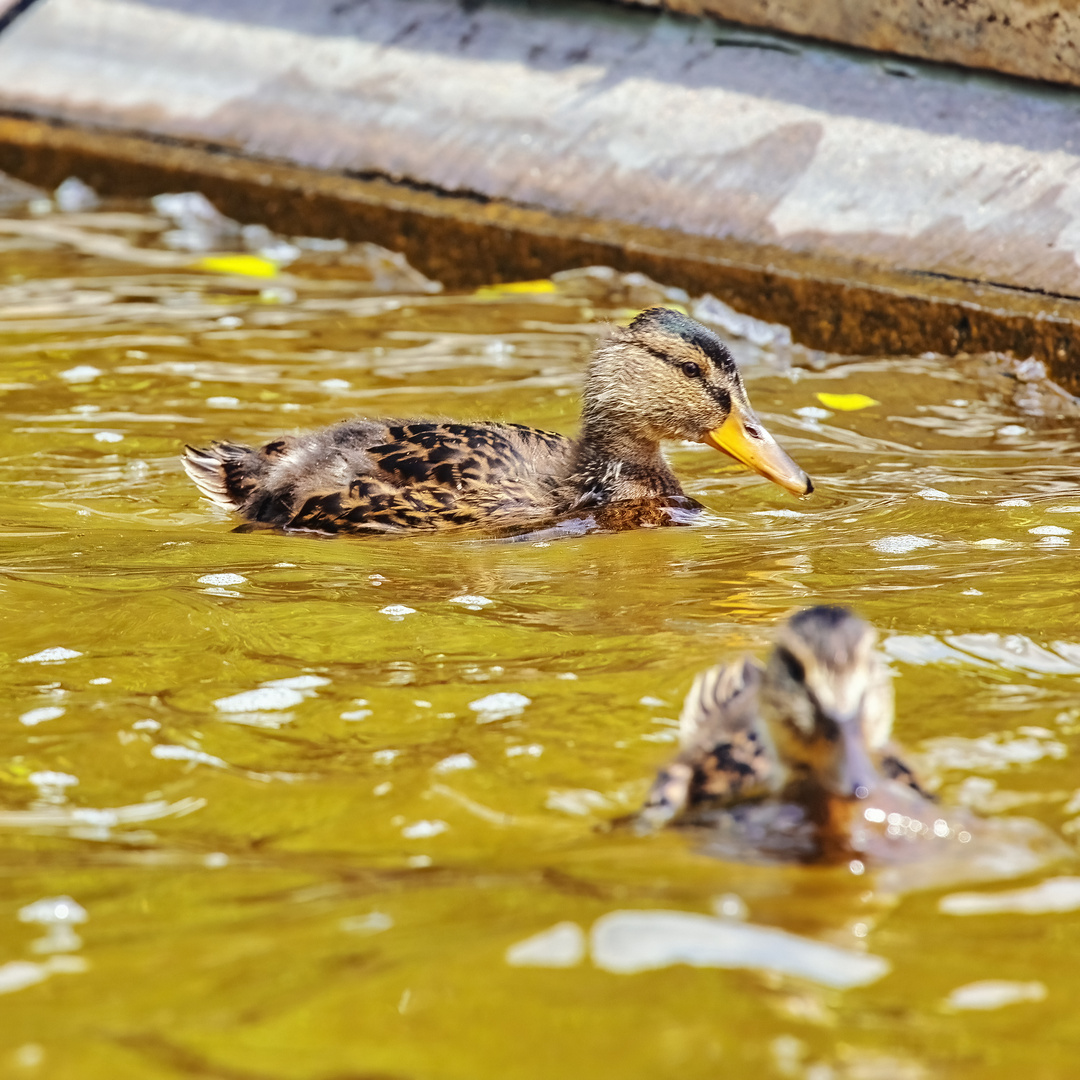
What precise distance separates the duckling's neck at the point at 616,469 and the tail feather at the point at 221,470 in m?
1.32

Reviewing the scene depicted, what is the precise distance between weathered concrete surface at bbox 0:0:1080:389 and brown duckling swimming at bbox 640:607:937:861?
4.65 meters

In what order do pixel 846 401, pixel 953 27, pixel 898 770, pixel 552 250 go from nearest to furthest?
1. pixel 898 770
2. pixel 846 401
3. pixel 953 27
4. pixel 552 250

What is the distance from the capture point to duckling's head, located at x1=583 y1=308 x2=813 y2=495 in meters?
6.75

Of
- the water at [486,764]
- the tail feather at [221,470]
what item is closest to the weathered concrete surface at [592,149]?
the water at [486,764]

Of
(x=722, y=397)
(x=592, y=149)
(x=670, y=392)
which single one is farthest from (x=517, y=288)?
(x=722, y=397)

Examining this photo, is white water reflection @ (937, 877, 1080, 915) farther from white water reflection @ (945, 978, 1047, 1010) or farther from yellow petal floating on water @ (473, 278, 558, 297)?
yellow petal floating on water @ (473, 278, 558, 297)

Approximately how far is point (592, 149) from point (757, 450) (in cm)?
365

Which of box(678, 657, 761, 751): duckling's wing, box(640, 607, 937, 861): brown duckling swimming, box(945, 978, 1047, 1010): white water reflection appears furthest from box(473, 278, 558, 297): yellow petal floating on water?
box(945, 978, 1047, 1010): white water reflection

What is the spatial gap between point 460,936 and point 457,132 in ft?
25.3

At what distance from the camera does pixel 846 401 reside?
26.1ft

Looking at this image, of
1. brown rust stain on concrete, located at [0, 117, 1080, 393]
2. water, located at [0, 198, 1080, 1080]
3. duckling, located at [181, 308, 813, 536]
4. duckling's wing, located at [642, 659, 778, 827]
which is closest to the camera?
water, located at [0, 198, 1080, 1080]

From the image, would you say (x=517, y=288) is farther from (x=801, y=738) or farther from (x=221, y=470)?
(x=801, y=738)

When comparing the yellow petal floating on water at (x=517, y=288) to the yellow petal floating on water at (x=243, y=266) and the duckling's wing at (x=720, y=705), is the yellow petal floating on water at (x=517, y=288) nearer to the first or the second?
the yellow petal floating on water at (x=243, y=266)

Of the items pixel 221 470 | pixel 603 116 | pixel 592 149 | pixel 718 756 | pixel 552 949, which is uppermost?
pixel 603 116
